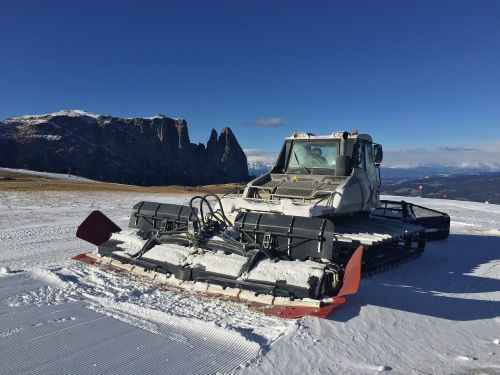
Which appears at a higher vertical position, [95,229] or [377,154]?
[377,154]

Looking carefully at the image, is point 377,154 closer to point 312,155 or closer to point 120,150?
point 312,155

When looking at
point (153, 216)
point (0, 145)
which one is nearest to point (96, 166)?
point (0, 145)

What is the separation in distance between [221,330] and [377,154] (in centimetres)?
647

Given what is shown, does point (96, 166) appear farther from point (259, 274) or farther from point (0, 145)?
point (259, 274)

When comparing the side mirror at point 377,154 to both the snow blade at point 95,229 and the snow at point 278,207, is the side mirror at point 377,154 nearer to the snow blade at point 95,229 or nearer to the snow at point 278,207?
the snow at point 278,207

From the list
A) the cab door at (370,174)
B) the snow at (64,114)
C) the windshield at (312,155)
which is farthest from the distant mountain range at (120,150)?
the cab door at (370,174)

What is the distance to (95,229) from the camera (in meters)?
8.12

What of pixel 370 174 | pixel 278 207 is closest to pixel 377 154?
pixel 370 174

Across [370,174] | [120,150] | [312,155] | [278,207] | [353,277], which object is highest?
[120,150]

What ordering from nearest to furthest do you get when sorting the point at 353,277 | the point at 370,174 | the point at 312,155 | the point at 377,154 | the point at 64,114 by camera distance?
the point at 353,277
the point at 312,155
the point at 370,174
the point at 377,154
the point at 64,114

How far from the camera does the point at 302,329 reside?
4.72m

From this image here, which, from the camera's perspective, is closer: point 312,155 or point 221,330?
A: point 221,330

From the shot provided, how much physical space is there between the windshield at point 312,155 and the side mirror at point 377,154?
1402mm

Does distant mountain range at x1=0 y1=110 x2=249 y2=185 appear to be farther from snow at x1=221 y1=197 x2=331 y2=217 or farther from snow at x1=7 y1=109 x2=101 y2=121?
snow at x1=221 y1=197 x2=331 y2=217
